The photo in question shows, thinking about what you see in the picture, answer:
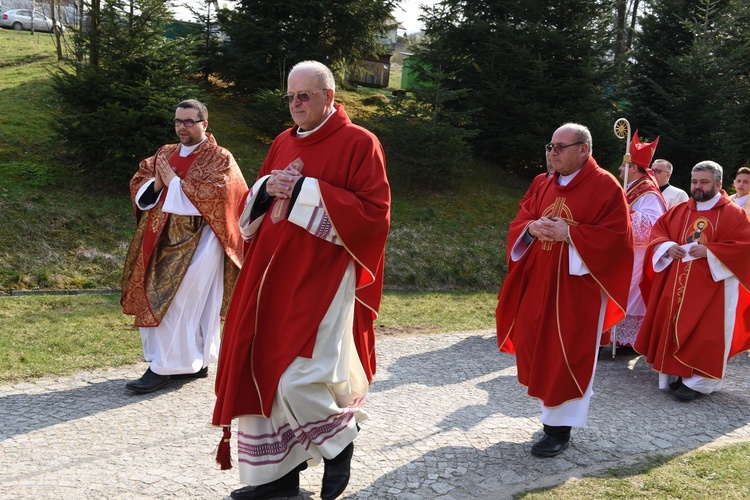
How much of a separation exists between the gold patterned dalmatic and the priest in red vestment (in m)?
4.19

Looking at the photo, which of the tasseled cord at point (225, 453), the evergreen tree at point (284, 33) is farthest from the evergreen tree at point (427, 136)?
the tasseled cord at point (225, 453)

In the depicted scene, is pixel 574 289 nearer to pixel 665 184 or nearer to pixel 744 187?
pixel 665 184

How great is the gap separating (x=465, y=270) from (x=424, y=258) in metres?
0.75

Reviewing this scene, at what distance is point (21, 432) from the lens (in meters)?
5.04

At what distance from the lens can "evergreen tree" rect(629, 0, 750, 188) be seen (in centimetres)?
1708

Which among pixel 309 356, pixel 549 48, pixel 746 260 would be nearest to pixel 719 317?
pixel 746 260

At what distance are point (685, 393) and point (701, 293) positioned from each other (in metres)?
0.97

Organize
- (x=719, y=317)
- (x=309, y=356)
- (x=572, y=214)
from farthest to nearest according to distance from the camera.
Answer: (x=719, y=317), (x=572, y=214), (x=309, y=356)

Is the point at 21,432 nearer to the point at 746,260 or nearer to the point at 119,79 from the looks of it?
A: the point at 746,260

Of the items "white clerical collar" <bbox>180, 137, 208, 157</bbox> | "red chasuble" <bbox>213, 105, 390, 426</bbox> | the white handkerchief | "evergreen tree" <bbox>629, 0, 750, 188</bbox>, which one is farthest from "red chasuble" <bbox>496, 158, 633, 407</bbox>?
"evergreen tree" <bbox>629, 0, 750, 188</bbox>

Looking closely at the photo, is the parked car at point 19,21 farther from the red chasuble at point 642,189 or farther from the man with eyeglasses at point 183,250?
the red chasuble at point 642,189

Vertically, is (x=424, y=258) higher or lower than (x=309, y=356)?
lower

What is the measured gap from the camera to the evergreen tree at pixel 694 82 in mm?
17078

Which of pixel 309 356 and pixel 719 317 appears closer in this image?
pixel 309 356
